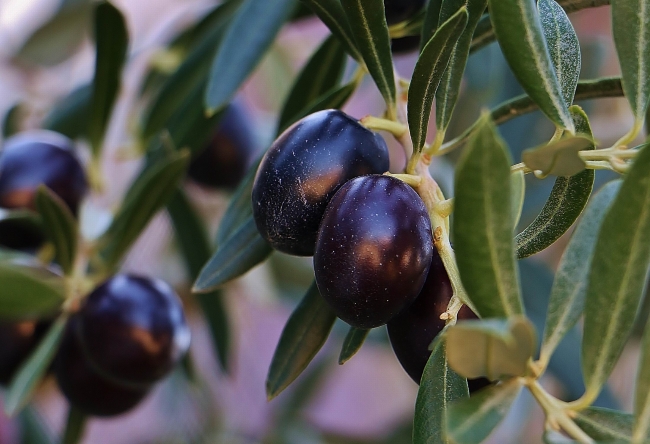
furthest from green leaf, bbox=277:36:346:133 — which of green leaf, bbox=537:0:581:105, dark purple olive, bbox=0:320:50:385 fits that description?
dark purple olive, bbox=0:320:50:385

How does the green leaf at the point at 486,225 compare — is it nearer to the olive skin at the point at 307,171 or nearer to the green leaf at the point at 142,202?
the olive skin at the point at 307,171

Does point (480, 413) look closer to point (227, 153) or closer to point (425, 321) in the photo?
point (425, 321)

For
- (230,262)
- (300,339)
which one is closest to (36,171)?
(230,262)

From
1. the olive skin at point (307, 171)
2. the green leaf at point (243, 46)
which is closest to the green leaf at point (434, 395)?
the olive skin at point (307, 171)

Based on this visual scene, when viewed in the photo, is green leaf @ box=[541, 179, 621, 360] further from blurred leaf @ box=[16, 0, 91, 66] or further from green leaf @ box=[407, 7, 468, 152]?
blurred leaf @ box=[16, 0, 91, 66]

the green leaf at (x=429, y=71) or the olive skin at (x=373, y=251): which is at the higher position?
the green leaf at (x=429, y=71)

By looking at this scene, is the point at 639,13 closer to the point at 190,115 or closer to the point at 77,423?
the point at 190,115

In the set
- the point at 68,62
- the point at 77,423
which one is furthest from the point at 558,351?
the point at 68,62
